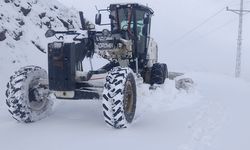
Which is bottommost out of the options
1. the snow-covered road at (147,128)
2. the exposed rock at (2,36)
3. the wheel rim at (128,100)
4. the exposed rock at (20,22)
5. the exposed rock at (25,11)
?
the snow-covered road at (147,128)

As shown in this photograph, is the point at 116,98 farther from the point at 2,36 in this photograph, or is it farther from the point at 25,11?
the point at 25,11

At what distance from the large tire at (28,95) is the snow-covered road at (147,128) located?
21 cm

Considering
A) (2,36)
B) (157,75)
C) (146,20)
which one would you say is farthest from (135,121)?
(2,36)

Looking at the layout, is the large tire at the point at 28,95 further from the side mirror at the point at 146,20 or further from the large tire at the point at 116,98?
the side mirror at the point at 146,20

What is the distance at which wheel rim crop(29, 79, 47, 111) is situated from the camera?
958cm

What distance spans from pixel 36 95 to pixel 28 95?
0.21 metres

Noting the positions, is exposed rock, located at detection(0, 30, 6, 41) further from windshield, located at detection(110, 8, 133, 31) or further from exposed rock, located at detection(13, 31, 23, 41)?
windshield, located at detection(110, 8, 133, 31)

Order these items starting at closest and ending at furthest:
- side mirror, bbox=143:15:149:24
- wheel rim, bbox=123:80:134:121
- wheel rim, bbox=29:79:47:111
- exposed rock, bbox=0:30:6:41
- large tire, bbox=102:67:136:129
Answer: large tire, bbox=102:67:136:129, wheel rim, bbox=123:80:134:121, wheel rim, bbox=29:79:47:111, side mirror, bbox=143:15:149:24, exposed rock, bbox=0:30:6:41

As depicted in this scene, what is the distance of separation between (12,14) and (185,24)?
32829mm

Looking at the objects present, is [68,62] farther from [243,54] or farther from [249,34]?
[249,34]

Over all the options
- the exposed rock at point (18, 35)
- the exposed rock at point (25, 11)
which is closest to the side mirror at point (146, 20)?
the exposed rock at point (18, 35)

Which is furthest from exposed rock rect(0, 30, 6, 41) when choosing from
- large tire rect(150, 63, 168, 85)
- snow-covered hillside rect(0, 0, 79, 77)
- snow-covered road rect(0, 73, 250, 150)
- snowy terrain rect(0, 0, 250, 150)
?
large tire rect(150, 63, 168, 85)

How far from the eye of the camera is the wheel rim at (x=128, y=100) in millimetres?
8969

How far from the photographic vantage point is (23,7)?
1717 cm
